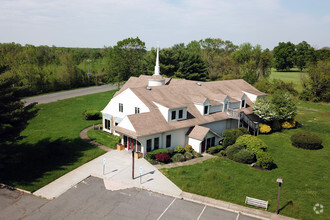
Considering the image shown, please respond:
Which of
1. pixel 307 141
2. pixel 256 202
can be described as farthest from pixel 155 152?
pixel 307 141

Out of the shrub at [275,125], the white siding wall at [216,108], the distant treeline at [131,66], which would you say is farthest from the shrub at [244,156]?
the distant treeline at [131,66]

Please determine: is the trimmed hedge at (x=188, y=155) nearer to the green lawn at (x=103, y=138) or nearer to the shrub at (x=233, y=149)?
the shrub at (x=233, y=149)

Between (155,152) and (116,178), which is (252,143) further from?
(116,178)

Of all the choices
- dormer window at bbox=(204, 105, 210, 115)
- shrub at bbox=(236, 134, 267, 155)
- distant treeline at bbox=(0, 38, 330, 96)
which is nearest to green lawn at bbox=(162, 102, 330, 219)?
shrub at bbox=(236, 134, 267, 155)

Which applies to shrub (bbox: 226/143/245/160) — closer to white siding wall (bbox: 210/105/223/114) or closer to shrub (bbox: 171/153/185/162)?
shrub (bbox: 171/153/185/162)

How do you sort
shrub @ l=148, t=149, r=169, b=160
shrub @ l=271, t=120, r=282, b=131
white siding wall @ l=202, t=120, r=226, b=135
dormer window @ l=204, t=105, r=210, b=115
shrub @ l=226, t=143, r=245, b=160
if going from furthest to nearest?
1. shrub @ l=271, t=120, r=282, b=131
2. dormer window @ l=204, t=105, r=210, b=115
3. white siding wall @ l=202, t=120, r=226, b=135
4. shrub @ l=226, t=143, r=245, b=160
5. shrub @ l=148, t=149, r=169, b=160
